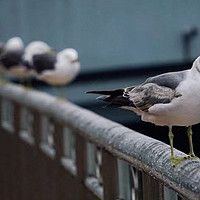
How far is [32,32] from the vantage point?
12.9 m

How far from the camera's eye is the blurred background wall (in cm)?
1196

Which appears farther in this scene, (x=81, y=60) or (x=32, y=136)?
(x=81, y=60)

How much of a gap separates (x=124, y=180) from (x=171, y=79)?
0.85 metres

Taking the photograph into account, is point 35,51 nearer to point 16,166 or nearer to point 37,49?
point 37,49

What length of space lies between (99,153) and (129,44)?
8431 mm

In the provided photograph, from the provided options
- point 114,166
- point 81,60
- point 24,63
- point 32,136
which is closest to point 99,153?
point 114,166

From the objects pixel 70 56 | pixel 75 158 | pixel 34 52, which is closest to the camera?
pixel 75 158

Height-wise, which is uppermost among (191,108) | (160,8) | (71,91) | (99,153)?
(191,108)

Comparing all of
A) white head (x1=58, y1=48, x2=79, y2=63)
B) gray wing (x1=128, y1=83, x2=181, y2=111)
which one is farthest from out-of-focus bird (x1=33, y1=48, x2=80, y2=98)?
gray wing (x1=128, y1=83, x2=181, y2=111)

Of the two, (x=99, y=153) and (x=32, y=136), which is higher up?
(x=99, y=153)

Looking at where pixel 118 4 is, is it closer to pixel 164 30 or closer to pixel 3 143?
pixel 164 30

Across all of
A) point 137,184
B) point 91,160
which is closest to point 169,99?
point 137,184

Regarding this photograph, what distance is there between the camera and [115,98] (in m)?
3.29

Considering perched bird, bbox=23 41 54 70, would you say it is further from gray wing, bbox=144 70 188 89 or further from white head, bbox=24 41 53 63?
gray wing, bbox=144 70 188 89
